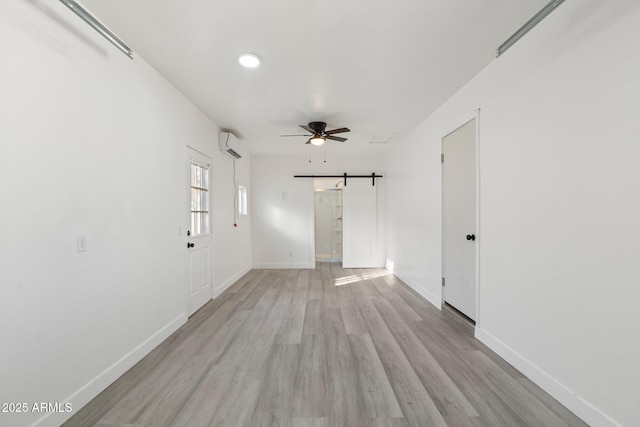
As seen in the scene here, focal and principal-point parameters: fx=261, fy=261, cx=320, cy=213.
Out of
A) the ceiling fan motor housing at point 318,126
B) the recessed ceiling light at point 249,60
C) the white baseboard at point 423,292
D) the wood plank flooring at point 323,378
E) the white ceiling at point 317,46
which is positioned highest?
the white ceiling at point 317,46

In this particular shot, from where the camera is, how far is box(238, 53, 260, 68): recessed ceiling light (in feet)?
7.37

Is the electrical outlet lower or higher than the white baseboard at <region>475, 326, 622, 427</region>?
higher

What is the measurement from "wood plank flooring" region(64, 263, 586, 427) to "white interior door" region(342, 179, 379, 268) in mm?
2749

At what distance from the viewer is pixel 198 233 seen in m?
3.50

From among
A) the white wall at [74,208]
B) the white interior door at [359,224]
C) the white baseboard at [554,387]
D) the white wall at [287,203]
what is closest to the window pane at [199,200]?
the white wall at [74,208]

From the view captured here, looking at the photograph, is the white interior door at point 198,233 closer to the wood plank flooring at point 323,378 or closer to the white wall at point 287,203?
the wood plank flooring at point 323,378

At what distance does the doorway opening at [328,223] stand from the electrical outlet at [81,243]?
20.6 feet

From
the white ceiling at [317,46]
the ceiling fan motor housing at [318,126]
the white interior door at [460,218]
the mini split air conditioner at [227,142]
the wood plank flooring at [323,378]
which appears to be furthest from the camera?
the mini split air conditioner at [227,142]

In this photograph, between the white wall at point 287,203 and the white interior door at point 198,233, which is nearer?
the white interior door at point 198,233

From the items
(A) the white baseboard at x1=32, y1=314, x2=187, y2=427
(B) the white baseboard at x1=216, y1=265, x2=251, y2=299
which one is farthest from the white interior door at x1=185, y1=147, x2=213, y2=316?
(A) the white baseboard at x1=32, y1=314, x2=187, y2=427

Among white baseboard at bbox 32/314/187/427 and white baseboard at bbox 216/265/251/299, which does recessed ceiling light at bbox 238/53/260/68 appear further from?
white baseboard at bbox 216/265/251/299

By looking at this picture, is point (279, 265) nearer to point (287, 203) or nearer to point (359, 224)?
point (287, 203)

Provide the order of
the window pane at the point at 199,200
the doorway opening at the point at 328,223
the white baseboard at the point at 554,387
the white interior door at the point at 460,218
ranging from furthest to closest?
1. the doorway opening at the point at 328,223
2. the window pane at the point at 199,200
3. the white interior door at the point at 460,218
4. the white baseboard at the point at 554,387

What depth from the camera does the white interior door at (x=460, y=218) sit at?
2.78 metres
